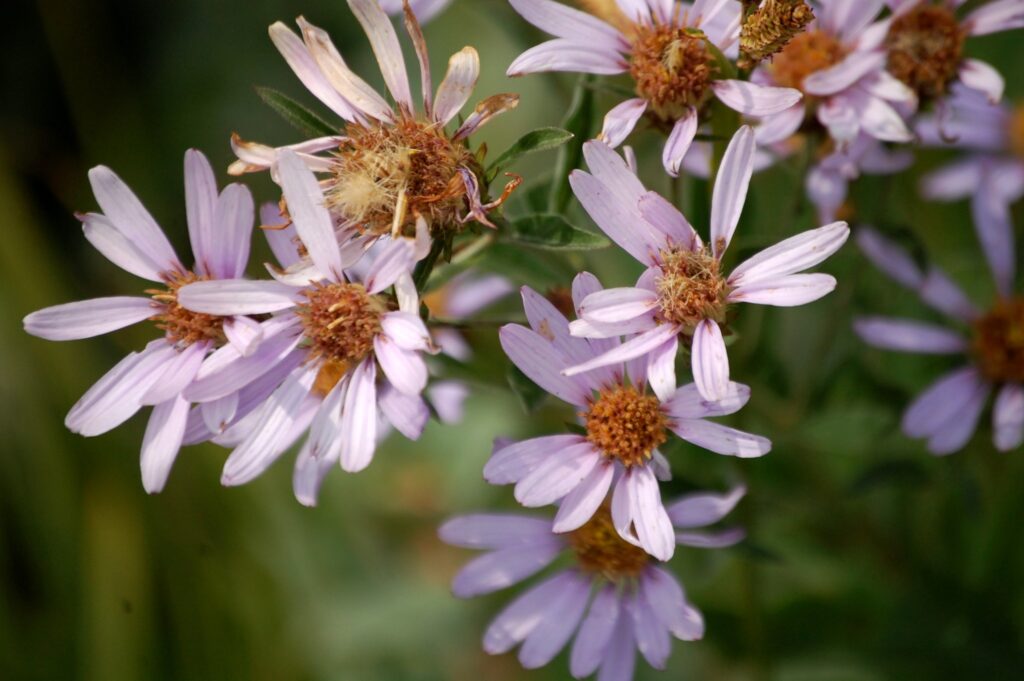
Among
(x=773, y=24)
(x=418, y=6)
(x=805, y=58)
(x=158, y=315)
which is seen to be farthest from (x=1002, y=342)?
(x=158, y=315)

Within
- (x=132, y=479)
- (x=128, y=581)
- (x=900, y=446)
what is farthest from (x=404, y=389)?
(x=132, y=479)

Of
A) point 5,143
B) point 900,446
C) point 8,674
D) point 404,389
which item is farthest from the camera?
point 5,143

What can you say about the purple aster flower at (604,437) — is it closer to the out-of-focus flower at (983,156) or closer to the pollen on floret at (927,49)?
the pollen on floret at (927,49)

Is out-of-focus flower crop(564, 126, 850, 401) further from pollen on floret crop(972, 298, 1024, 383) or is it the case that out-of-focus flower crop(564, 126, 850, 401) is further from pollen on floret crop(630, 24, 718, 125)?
pollen on floret crop(972, 298, 1024, 383)

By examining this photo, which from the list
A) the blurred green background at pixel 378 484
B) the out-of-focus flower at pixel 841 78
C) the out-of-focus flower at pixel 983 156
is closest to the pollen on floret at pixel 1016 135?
the out-of-focus flower at pixel 983 156

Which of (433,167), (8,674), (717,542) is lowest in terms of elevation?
(8,674)

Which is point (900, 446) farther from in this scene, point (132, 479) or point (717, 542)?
point (132, 479)
